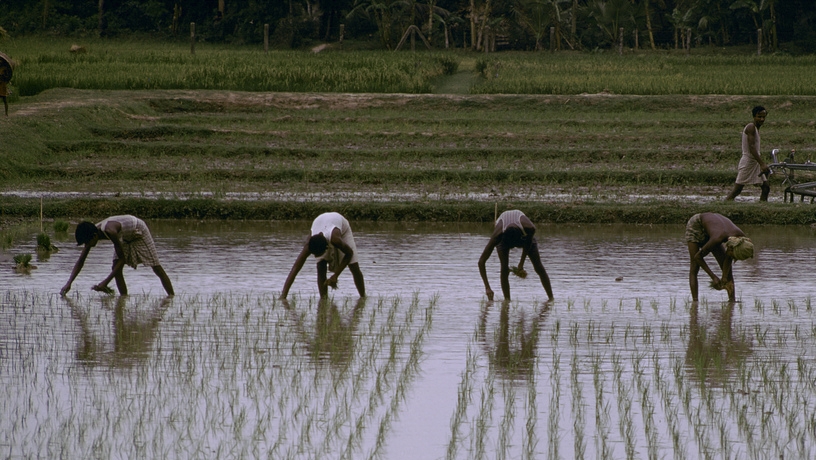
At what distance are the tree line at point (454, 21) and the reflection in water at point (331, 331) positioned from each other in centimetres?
2495

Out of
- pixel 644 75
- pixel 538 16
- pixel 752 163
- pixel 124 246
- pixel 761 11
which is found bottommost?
pixel 124 246

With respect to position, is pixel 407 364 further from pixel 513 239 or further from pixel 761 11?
pixel 761 11

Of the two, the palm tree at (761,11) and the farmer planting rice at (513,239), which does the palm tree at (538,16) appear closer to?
the palm tree at (761,11)

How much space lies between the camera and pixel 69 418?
517 centimetres

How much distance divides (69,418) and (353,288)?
4088 mm

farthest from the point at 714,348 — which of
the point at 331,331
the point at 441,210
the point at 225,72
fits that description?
the point at 225,72

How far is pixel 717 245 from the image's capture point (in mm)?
7750

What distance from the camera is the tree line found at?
34.0m

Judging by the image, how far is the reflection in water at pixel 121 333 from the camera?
640 cm

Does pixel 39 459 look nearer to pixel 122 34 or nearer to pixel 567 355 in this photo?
pixel 567 355

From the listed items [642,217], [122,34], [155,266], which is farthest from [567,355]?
[122,34]

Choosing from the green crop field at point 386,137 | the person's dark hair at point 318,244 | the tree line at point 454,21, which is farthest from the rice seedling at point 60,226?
the tree line at point 454,21

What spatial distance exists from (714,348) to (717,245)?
1194 mm

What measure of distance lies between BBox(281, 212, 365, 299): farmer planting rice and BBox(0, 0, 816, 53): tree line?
24.8 metres
